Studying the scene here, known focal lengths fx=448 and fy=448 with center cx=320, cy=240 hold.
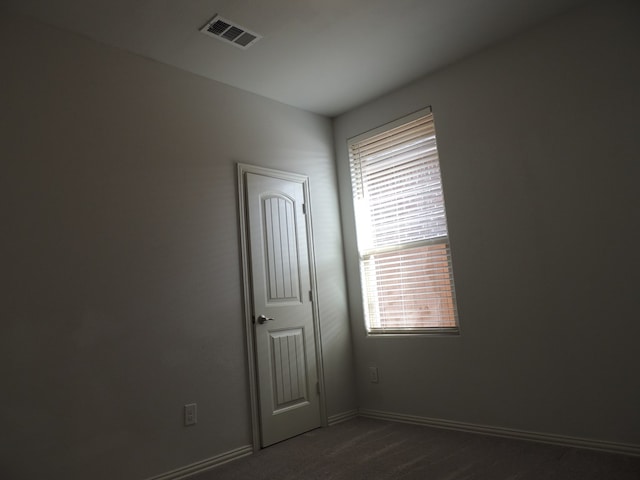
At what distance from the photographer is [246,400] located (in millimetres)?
3162

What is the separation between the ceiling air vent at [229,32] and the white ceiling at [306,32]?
4 cm

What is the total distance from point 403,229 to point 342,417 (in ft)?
5.46

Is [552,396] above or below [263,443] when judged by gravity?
above

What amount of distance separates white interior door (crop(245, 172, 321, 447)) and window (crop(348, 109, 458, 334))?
0.59 meters

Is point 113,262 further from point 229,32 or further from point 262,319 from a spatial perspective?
point 229,32

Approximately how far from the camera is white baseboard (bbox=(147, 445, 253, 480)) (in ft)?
8.86

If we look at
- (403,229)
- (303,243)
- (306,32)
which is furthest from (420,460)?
(306,32)

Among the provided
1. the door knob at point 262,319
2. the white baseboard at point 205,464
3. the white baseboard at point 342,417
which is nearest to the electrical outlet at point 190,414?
the white baseboard at point 205,464

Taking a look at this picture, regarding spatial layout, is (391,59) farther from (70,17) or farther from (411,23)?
(70,17)

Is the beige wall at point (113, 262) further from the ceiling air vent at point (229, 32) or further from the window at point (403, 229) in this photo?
the window at point (403, 229)

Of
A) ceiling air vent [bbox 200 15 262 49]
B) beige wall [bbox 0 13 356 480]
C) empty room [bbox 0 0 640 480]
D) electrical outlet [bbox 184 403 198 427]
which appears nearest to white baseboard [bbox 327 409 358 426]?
empty room [bbox 0 0 640 480]

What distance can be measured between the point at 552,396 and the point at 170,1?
3.30m

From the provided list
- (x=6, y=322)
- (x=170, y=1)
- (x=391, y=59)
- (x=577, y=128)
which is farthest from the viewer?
(x=391, y=59)

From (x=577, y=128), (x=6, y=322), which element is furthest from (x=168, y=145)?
(x=577, y=128)
